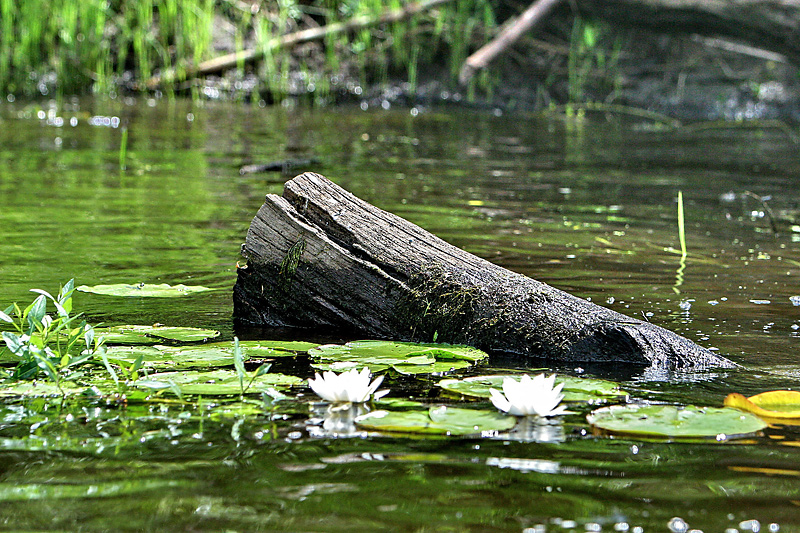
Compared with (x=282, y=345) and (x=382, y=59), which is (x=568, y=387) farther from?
(x=382, y=59)

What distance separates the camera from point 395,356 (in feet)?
8.75

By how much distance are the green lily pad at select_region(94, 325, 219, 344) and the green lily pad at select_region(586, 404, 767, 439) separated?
1.24m

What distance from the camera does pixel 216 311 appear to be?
3400 mm

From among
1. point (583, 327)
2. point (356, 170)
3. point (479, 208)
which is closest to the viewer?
point (583, 327)

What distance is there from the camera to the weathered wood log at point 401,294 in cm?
278

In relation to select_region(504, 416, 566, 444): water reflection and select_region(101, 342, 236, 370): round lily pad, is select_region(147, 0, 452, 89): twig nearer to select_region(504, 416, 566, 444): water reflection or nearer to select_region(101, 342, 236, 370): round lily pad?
select_region(101, 342, 236, 370): round lily pad

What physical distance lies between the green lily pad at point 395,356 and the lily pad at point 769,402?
708 millimetres

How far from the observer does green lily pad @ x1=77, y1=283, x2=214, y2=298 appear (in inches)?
137

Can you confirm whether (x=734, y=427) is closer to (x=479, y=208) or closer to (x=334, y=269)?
(x=334, y=269)

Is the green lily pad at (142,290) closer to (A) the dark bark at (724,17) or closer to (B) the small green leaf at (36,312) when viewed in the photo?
(B) the small green leaf at (36,312)

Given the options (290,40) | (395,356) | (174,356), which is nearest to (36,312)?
(174,356)

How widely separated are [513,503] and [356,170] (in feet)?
19.0

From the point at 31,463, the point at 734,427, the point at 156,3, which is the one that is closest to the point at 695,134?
the point at 156,3

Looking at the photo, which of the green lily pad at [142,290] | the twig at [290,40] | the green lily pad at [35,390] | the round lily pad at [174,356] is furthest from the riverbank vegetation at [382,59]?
the green lily pad at [35,390]
